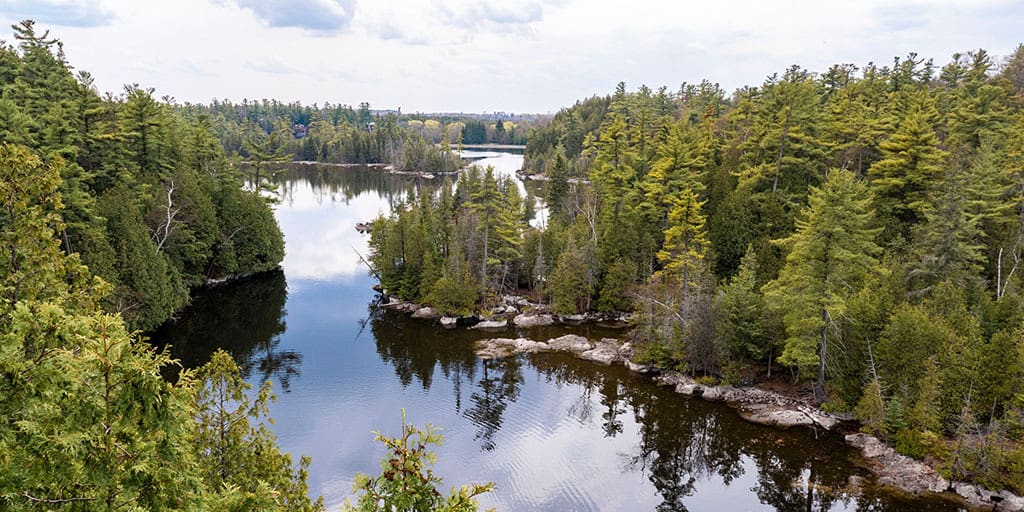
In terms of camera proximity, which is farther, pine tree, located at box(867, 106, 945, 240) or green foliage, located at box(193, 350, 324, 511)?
pine tree, located at box(867, 106, 945, 240)

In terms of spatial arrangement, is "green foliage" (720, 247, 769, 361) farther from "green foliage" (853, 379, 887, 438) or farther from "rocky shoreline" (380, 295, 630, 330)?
"rocky shoreline" (380, 295, 630, 330)

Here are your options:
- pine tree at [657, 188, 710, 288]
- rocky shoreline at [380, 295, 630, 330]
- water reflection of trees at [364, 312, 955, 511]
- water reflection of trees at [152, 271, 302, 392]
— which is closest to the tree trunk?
water reflection of trees at [364, 312, 955, 511]

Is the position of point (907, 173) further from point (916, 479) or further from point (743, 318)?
point (916, 479)

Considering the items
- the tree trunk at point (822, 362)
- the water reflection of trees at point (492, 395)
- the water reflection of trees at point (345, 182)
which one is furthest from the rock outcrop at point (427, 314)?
the water reflection of trees at point (345, 182)

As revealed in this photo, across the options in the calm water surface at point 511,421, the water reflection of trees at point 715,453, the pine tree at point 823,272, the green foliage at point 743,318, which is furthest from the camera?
the green foliage at point 743,318

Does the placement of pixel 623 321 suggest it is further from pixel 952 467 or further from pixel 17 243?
pixel 17 243

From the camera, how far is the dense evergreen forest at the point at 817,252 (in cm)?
2583

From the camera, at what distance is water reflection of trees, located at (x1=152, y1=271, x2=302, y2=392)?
37.4 meters

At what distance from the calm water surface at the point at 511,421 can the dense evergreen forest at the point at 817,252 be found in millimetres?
3382

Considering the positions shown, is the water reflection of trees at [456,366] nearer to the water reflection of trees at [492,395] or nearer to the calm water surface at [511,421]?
the water reflection of trees at [492,395]

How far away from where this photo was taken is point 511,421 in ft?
102

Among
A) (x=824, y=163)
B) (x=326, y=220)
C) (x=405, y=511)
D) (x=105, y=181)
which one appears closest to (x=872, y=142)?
(x=824, y=163)

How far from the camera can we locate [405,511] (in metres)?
7.04

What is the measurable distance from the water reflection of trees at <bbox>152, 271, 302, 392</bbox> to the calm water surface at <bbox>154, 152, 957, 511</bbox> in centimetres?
17
